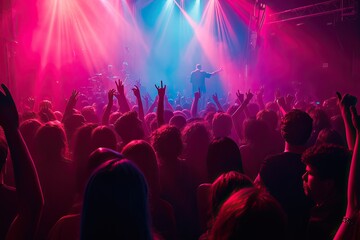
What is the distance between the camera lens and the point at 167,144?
300 cm

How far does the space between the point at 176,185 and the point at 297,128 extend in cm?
120

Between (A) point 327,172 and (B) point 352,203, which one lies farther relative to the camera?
(A) point 327,172

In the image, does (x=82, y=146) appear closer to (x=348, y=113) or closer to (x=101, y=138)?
(x=101, y=138)

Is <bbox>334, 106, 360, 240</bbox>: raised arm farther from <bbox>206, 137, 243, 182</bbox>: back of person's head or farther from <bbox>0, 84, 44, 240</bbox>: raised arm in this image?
<bbox>0, 84, 44, 240</bbox>: raised arm

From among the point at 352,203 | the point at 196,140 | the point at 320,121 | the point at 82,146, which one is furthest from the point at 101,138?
the point at 320,121

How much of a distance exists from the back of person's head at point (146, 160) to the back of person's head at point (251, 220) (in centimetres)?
129

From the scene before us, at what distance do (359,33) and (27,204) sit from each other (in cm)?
1348

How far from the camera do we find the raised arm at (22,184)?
5.77 feet

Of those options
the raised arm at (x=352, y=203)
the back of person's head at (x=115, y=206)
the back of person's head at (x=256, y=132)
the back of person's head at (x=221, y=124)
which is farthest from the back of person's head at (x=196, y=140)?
the back of person's head at (x=115, y=206)

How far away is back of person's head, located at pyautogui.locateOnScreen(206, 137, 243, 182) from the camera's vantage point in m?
2.73

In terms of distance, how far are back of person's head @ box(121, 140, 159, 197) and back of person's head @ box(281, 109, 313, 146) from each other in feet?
4.27

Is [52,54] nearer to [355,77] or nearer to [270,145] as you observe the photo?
[355,77]

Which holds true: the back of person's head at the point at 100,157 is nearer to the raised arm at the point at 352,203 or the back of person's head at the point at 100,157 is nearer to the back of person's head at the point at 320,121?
the raised arm at the point at 352,203

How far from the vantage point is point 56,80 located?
1534 centimetres
